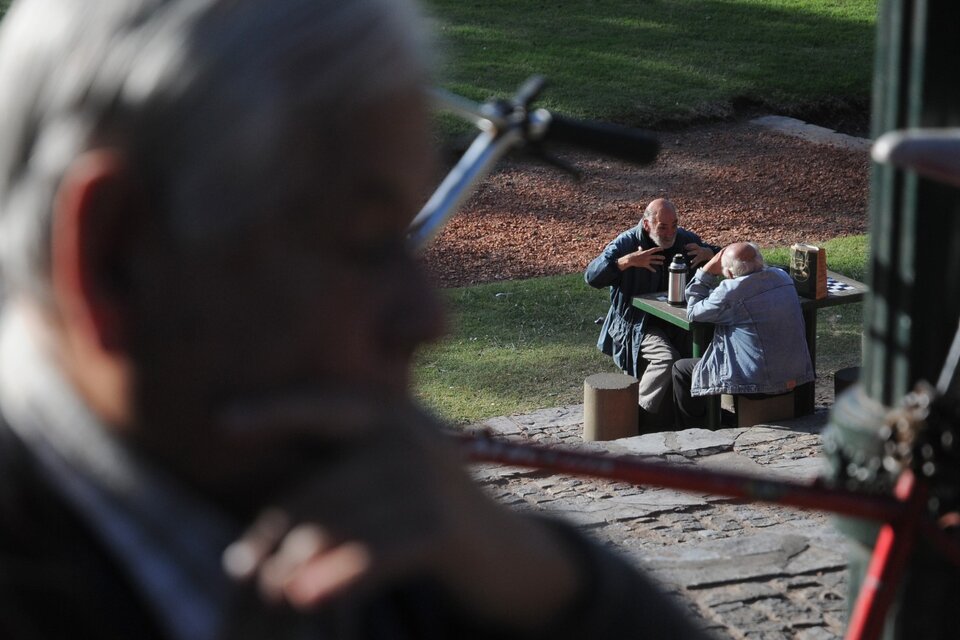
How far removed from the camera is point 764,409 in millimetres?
7395

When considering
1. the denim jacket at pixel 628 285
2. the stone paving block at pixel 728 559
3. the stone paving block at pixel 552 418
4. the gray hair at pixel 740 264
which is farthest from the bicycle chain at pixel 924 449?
the denim jacket at pixel 628 285

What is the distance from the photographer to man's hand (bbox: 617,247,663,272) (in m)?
8.47

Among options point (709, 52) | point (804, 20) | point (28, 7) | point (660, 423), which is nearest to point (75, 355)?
point (28, 7)

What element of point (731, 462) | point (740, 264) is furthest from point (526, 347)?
point (731, 462)

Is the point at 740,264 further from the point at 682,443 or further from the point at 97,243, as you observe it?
the point at 97,243

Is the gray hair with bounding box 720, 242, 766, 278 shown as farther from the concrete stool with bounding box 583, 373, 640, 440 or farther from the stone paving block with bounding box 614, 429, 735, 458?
the stone paving block with bounding box 614, 429, 735, 458

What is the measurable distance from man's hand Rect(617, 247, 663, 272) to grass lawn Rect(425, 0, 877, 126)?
9096 mm

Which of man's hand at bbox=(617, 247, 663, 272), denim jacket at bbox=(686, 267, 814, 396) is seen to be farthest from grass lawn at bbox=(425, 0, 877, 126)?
denim jacket at bbox=(686, 267, 814, 396)

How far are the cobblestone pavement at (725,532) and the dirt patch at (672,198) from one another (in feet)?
19.6

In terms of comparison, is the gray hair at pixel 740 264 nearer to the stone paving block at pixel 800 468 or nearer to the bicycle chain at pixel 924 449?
the stone paving block at pixel 800 468

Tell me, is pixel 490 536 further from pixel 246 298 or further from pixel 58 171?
pixel 58 171

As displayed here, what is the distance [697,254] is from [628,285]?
1.73 feet

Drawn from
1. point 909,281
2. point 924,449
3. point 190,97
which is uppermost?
point 190,97

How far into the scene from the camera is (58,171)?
751 mm
